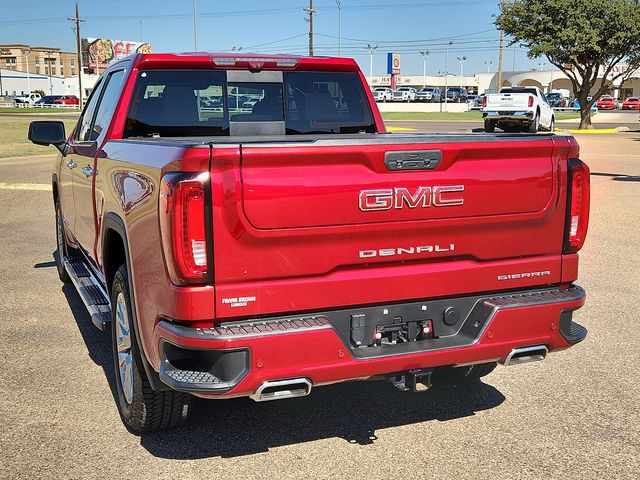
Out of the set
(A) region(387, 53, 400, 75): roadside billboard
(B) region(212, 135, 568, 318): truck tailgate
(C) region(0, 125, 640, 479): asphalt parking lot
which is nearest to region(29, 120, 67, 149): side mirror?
(C) region(0, 125, 640, 479): asphalt parking lot

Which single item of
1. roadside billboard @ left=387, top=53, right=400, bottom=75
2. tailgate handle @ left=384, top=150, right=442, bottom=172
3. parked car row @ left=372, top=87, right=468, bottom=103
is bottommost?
tailgate handle @ left=384, top=150, right=442, bottom=172

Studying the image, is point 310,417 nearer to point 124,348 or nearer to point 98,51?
point 124,348

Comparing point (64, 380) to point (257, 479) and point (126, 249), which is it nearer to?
point (126, 249)

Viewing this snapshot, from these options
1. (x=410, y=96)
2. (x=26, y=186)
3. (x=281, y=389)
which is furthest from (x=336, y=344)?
(x=410, y=96)

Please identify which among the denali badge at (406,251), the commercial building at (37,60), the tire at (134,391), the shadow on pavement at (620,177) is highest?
the commercial building at (37,60)

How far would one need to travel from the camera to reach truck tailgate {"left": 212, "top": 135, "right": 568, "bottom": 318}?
316cm

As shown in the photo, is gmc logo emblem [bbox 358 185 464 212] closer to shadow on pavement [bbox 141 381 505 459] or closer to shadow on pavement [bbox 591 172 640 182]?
shadow on pavement [bbox 141 381 505 459]

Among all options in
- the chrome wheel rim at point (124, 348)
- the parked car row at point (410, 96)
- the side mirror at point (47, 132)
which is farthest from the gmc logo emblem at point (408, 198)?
the parked car row at point (410, 96)

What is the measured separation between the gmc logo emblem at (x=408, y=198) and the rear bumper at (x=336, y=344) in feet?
1.61

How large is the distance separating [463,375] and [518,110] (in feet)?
92.3

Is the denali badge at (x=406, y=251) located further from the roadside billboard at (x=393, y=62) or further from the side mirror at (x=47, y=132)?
the roadside billboard at (x=393, y=62)

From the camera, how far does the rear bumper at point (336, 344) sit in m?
3.18

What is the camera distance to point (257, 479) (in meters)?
3.58

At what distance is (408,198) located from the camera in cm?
343
